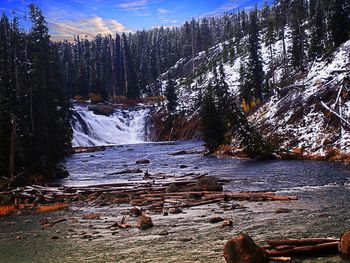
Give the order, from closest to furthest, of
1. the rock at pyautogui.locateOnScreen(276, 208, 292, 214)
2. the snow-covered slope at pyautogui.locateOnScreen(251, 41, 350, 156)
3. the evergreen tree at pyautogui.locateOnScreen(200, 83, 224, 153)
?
the rock at pyautogui.locateOnScreen(276, 208, 292, 214) < the snow-covered slope at pyautogui.locateOnScreen(251, 41, 350, 156) < the evergreen tree at pyautogui.locateOnScreen(200, 83, 224, 153)

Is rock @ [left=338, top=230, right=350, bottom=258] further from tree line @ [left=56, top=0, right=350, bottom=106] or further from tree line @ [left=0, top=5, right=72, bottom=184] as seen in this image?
tree line @ [left=56, top=0, right=350, bottom=106]

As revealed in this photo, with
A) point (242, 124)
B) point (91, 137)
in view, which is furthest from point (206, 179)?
point (91, 137)

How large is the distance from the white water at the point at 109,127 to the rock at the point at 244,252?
7021 cm

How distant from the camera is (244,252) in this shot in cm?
1079

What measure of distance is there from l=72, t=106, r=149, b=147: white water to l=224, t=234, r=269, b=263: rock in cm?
7021

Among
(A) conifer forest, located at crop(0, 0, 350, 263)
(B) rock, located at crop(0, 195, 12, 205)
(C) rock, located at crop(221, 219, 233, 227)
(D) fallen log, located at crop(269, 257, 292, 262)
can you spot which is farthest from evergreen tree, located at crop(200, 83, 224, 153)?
(D) fallen log, located at crop(269, 257, 292, 262)

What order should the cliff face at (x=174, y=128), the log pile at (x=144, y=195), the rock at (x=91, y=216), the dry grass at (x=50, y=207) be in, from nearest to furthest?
the rock at (x=91, y=216)
the log pile at (x=144, y=195)
the dry grass at (x=50, y=207)
the cliff face at (x=174, y=128)

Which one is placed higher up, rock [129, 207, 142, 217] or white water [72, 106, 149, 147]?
white water [72, 106, 149, 147]

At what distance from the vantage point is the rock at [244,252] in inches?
425

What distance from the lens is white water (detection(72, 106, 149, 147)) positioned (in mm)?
83250

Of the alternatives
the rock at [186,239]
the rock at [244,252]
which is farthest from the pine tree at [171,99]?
the rock at [244,252]

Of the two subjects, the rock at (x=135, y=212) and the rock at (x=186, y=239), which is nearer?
the rock at (x=186, y=239)

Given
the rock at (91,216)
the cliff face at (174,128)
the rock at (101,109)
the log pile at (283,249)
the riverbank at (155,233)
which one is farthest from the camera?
the rock at (101,109)

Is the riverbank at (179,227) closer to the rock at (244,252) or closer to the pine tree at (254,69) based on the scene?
the rock at (244,252)
